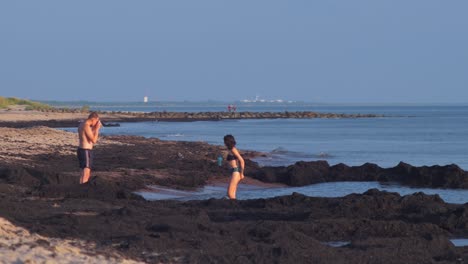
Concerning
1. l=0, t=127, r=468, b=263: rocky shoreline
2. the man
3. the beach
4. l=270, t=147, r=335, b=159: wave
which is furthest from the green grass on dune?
the man

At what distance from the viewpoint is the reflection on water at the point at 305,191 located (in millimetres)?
20688

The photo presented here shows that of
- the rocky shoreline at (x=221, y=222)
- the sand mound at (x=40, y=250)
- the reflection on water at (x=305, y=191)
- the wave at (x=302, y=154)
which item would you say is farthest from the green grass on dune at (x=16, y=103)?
the sand mound at (x=40, y=250)

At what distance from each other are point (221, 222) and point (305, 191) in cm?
919

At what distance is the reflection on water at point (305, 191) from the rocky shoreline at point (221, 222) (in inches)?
24.5

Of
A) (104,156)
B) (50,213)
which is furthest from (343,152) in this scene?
(50,213)

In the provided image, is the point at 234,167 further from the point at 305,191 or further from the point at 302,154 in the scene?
the point at 302,154

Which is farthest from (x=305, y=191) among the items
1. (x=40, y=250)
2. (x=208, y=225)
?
(x=40, y=250)

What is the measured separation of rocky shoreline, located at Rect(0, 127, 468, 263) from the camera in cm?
1094

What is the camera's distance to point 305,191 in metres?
22.8

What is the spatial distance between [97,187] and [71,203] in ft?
5.94

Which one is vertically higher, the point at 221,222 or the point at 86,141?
the point at 86,141

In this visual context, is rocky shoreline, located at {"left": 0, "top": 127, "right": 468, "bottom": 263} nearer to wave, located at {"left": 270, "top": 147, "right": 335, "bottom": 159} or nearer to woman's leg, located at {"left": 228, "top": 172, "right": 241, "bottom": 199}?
woman's leg, located at {"left": 228, "top": 172, "right": 241, "bottom": 199}

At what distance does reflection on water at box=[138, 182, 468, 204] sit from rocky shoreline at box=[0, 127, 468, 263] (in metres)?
0.62

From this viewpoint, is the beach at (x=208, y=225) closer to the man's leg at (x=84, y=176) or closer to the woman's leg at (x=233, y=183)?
the man's leg at (x=84, y=176)
